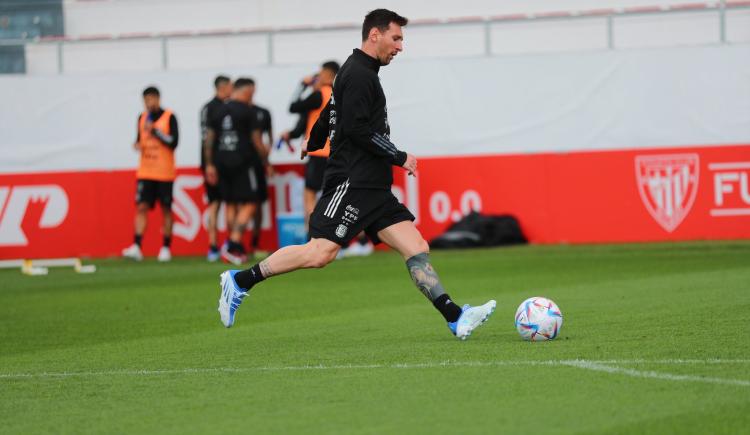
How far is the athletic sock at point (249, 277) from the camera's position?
9.26m

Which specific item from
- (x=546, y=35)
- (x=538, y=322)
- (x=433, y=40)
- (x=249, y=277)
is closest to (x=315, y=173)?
(x=433, y=40)

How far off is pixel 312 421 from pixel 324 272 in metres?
10.1

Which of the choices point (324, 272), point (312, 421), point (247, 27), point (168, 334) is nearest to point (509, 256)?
point (324, 272)

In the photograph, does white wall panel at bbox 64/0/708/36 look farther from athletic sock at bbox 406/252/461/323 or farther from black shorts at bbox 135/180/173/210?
athletic sock at bbox 406/252/461/323

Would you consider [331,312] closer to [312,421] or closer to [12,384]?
[12,384]

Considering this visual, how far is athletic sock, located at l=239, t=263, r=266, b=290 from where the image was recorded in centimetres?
926

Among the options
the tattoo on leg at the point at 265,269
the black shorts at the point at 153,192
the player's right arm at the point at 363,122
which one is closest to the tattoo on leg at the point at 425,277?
the player's right arm at the point at 363,122

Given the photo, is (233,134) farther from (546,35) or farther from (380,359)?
(380,359)

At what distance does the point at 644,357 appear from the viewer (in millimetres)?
7855

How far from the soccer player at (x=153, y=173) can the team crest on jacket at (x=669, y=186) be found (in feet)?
20.7

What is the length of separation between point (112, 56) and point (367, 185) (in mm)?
15484

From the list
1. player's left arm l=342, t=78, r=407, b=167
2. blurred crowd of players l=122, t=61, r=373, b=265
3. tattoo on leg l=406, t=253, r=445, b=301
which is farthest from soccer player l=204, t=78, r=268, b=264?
player's left arm l=342, t=78, r=407, b=167

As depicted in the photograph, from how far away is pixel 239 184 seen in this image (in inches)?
734

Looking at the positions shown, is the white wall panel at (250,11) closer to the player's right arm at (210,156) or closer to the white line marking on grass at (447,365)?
the player's right arm at (210,156)
